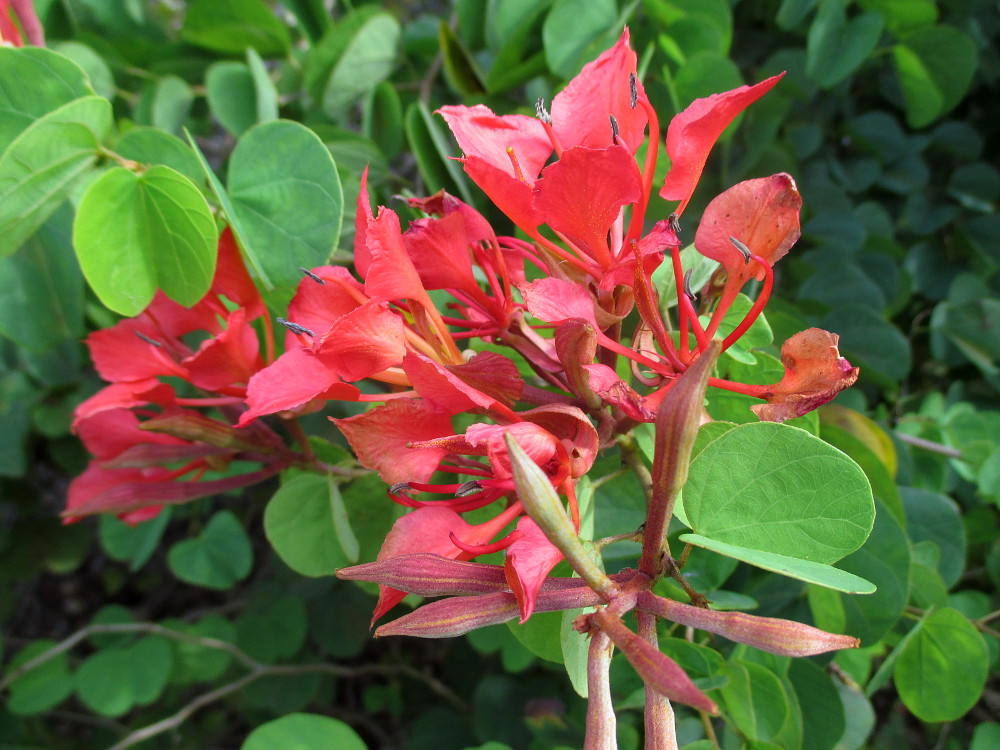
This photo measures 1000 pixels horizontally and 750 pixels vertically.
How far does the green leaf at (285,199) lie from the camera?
0.66m

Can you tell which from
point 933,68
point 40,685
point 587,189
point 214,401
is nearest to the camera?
point 587,189

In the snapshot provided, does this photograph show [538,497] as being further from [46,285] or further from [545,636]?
[46,285]

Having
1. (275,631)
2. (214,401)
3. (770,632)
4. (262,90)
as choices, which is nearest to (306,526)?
(214,401)

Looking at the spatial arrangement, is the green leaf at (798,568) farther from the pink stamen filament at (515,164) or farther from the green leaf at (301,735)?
→ the green leaf at (301,735)

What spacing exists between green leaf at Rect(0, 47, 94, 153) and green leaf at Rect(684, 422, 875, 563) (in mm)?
681

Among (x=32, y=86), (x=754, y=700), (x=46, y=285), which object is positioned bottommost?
(x=754, y=700)

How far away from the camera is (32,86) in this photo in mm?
673

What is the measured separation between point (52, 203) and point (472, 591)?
572mm

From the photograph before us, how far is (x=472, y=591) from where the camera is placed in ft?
1.38

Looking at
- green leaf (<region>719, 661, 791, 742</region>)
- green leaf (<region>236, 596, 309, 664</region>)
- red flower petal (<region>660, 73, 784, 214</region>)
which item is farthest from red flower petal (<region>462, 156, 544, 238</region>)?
green leaf (<region>236, 596, 309, 664</region>)

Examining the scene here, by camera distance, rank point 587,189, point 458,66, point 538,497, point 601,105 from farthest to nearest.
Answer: point 458,66
point 601,105
point 587,189
point 538,497

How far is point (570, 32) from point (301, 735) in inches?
34.7

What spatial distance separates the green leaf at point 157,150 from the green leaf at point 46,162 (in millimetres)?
29

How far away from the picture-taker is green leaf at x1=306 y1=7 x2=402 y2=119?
3.34 feet
